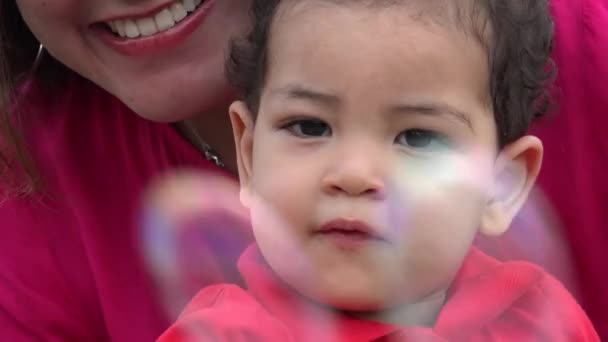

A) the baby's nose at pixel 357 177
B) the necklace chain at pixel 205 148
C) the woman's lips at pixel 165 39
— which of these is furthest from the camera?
the necklace chain at pixel 205 148

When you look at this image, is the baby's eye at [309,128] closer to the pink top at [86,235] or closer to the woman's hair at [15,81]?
the pink top at [86,235]

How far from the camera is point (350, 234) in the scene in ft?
3.62

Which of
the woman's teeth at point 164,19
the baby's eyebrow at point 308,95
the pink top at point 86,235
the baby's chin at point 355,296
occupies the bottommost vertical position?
the pink top at point 86,235

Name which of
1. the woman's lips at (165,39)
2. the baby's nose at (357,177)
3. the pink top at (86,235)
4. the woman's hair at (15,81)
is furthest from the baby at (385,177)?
the woman's hair at (15,81)

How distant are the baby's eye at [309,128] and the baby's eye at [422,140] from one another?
81mm

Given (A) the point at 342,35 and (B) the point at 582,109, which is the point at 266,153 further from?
(B) the point at 582,109

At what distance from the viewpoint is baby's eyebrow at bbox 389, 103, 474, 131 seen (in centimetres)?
112

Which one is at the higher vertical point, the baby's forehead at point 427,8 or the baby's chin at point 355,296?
the baby's forehead at point 427,8

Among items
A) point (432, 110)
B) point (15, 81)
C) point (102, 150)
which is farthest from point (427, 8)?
point (15, 81)

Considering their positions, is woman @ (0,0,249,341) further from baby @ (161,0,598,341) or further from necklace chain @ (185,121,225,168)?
baby @ (161,0,598,341)

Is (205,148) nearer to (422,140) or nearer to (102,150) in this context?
(102,150)

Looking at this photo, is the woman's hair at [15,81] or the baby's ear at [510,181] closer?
the baby's ear at [510,181]

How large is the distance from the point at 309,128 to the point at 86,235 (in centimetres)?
60

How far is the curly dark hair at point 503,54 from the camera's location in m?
1.21
